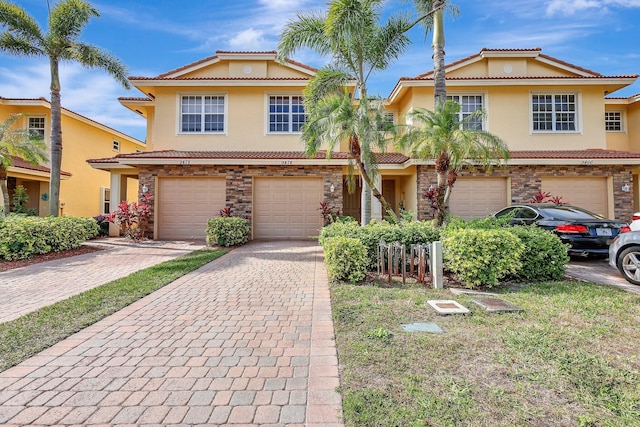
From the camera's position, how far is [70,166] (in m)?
18.4

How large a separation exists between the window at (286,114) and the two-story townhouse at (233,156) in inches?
1.9

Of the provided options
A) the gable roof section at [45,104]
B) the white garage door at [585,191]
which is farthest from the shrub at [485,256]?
the gable roof section at [45,104]

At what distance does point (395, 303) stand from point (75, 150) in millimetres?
21728

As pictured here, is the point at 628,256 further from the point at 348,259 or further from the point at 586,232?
the point at 348,259

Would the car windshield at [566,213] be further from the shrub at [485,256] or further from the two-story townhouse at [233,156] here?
the two-story townhouse at [233,156]

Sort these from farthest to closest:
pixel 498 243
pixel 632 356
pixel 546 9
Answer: pixel 546 9
pixel 498 243
pixel 632 356

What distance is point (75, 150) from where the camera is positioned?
61.9 feet

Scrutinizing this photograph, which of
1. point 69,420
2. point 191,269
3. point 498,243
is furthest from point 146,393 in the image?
point 498,243

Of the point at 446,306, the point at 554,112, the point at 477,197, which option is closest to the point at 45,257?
the point at 446,306

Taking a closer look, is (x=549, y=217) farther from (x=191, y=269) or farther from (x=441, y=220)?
(x=191, y=269)

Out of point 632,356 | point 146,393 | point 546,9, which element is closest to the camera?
point 146,393

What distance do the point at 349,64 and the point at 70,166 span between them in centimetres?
1756

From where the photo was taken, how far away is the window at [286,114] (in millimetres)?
14852

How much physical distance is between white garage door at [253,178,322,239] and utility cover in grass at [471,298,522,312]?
9.16m
